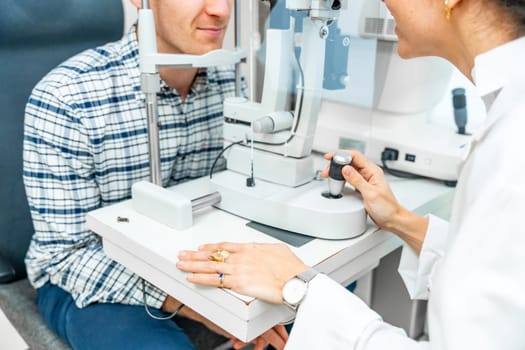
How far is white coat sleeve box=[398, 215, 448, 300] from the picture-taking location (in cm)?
94

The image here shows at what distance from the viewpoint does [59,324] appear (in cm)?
106

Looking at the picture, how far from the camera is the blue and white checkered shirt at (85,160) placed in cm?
103

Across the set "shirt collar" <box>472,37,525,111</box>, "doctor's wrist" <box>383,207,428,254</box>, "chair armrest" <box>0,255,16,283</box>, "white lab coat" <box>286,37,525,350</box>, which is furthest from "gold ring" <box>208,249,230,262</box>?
"chair armrest" <box>0,255,16,283</box>

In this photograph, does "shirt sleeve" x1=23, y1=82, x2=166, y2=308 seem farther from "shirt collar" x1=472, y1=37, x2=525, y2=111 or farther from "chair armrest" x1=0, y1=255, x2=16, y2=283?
"shirt collar" x1=472, y1=37, x2=525, y2=111

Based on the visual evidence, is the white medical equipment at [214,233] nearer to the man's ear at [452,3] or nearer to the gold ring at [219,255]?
the gold ring at [219,255]

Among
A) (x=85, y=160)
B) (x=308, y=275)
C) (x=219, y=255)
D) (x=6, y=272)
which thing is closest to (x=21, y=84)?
(x=85, y=160)

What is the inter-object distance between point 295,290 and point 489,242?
0.95 feet

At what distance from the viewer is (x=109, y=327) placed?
3.23ft

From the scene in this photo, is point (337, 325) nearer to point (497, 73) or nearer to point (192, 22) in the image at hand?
point (497, 73)

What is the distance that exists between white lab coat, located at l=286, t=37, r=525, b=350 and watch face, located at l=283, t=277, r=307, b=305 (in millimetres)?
93

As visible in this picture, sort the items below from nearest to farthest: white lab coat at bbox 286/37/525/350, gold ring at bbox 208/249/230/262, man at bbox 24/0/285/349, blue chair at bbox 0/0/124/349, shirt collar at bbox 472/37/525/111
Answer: white lab coat at bbox 286/37/525/350 → shirt collar at bbox 472/37/525/111 → gold ring at bbox 208/249/230/262 → man at bbox 24/0/285/349 → blue chair at bbox 0/0/124/349

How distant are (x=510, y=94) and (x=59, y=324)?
3.17ft

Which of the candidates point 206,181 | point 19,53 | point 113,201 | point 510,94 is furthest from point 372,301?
point 19,53

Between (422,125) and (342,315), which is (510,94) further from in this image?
(422,125)
